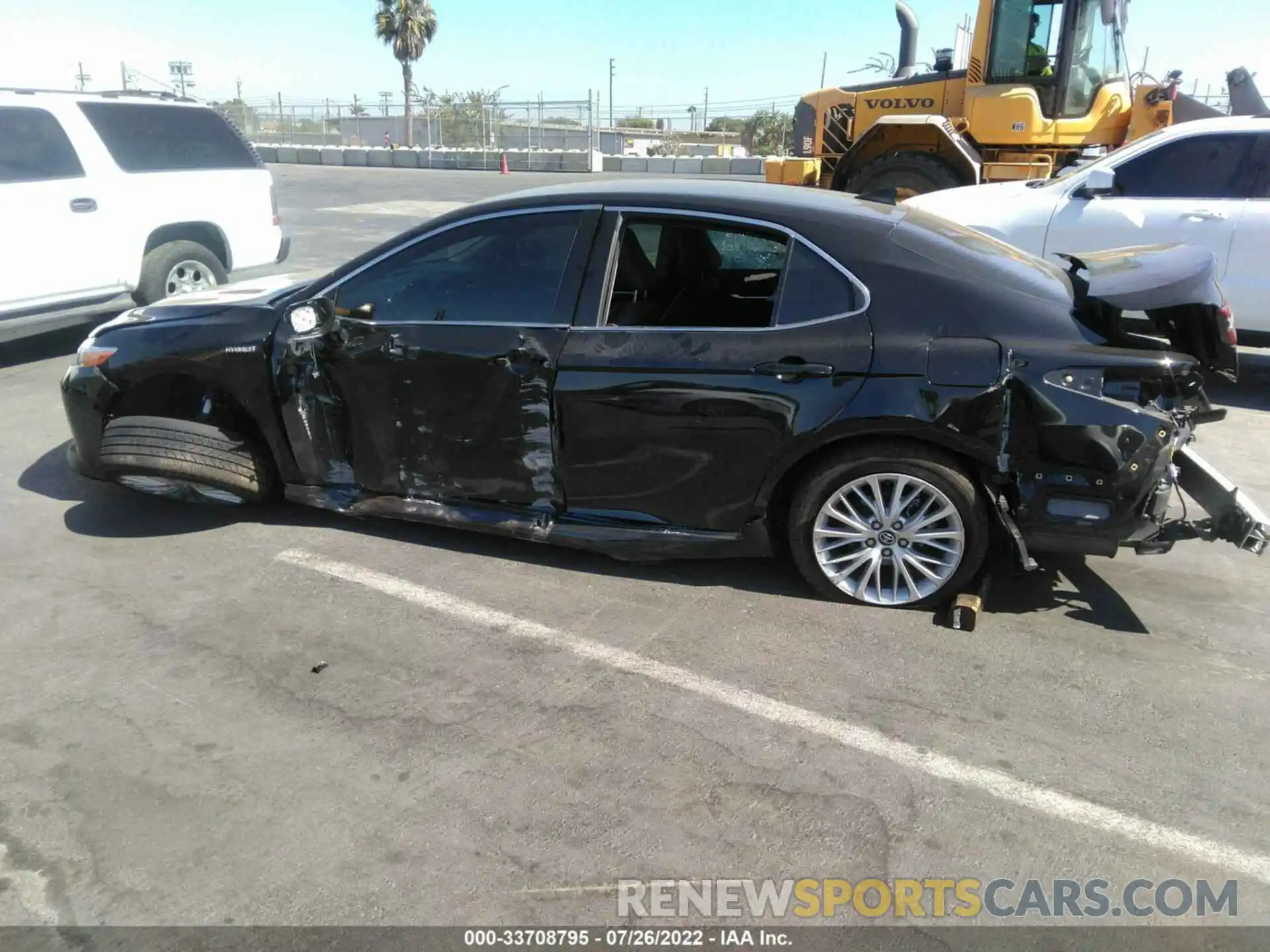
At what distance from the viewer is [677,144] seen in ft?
130

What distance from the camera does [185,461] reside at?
14.2 feet

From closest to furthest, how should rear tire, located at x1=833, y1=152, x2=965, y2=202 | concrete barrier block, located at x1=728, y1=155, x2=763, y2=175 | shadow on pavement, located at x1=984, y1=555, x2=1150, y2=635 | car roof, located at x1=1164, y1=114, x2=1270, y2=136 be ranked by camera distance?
shadow on pavement, located at x1=984, y1=555, x2=1150, y2=635
car roof, located at x1=1164, y1=114, x2=1270, y2=136
rear tire, located at x1=833, y1=152, x2=965, y2=202
concrete barrier block, located at x1=728, y1=155, x2=763, y2=175

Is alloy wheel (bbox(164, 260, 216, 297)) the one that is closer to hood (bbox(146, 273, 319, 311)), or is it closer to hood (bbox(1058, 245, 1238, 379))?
hood (bbox(146, 273, 319, 311))

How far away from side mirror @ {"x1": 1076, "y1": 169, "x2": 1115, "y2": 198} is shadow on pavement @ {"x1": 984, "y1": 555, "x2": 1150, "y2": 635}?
386cm

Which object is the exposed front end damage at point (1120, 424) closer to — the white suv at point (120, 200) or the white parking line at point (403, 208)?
the white suv at point (120, 200)

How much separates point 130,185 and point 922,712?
7.82m

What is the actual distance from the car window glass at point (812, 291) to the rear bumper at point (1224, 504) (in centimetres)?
150

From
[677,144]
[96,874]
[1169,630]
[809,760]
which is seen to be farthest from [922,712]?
[677,144]

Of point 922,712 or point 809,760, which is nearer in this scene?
point 809,760

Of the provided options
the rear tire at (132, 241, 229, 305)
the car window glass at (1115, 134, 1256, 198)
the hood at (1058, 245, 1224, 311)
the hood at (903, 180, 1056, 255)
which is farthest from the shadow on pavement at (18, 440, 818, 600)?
the car window glass at (1115, 134, 1256, 198)

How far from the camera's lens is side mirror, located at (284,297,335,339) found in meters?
4.18

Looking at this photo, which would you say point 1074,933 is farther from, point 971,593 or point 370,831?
point 370,831

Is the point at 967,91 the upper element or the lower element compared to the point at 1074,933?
upper

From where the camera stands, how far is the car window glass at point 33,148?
285 inches
